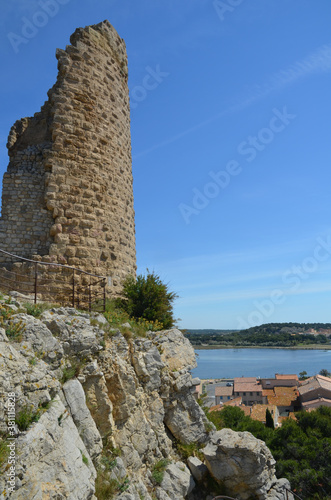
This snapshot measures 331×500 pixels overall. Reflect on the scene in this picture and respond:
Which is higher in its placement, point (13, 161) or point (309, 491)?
point (13, 161)

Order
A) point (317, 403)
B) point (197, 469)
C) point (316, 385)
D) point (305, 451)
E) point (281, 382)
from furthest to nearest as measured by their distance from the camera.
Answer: point (281, 382)
point (316, 385)
point (317, 403)
point (305, 451)
point (197, 469)

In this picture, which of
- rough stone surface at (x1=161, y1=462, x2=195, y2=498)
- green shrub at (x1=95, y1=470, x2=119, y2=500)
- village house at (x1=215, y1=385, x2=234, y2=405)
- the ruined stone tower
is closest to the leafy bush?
rough stone surface at (x1=161, y1=462, x2=195, y2=498)

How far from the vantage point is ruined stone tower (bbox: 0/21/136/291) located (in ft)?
31.5

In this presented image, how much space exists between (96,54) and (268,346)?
18248cm

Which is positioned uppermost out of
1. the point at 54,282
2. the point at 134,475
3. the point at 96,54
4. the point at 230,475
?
the point at 96,54

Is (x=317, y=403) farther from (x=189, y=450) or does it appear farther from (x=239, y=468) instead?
(x=189, y=450)

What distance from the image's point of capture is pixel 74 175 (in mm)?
9922

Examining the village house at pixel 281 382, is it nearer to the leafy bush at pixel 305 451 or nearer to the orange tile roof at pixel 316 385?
the orange tile roof at pixel 316 385

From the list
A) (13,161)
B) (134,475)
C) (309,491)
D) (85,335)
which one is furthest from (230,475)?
(309,491)

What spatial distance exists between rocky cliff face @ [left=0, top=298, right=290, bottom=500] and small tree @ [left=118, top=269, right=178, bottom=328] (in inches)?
27.6

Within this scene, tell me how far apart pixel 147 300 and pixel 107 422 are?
13.2ft

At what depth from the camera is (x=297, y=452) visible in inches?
847

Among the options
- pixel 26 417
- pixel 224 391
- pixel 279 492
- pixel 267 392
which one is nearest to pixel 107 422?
pixel 26 417

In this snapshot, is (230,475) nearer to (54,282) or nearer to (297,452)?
(54,282)
